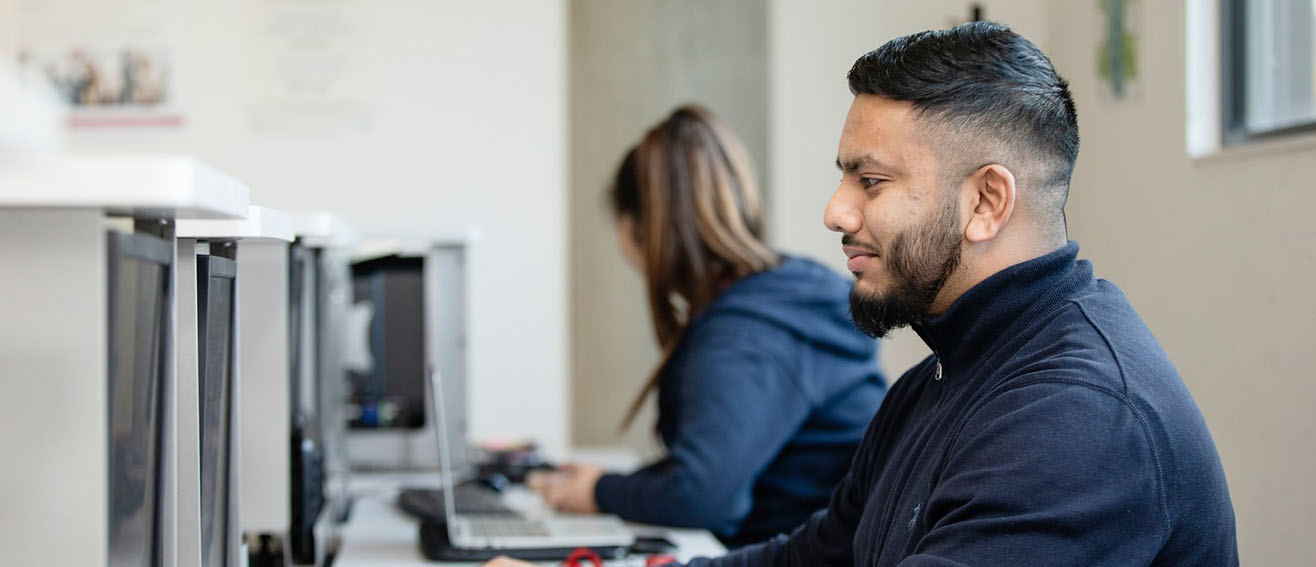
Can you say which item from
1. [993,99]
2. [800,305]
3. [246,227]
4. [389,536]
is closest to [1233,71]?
[800,305]

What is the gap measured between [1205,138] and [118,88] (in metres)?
2.72

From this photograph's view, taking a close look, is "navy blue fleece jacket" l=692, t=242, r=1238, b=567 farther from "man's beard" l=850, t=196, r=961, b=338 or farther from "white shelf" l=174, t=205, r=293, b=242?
"white shelf" l=174, t=205, r=293, b=242

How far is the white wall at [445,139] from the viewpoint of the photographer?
333 centimetres

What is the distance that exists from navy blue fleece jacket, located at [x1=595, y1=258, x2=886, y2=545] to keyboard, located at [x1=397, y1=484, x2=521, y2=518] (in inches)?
6.9

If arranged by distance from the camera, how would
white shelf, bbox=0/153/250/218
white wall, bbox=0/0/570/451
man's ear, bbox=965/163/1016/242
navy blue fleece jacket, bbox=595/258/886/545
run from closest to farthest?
white shelf, bbox=0/153/250/218
man's ear, bbox=965/163/1016/242
navy blue fleece jacket, bbox=595/258/886/545
white wall, bbox=0/0/570/451

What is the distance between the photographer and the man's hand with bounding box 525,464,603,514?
1.95 m

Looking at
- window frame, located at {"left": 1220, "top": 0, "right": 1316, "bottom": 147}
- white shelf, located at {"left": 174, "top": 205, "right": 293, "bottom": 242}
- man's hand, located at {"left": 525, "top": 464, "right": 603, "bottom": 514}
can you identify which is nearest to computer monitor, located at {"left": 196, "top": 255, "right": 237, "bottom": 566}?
white shelf, located at {"left": 174, "top": 205, "right": 293, "bottom": 242}

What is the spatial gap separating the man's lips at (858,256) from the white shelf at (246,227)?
0.52 m

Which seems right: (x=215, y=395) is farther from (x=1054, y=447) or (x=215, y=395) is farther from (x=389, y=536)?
(x=389, y=536)

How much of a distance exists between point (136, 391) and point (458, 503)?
1264 millimetres

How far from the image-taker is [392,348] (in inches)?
94.0

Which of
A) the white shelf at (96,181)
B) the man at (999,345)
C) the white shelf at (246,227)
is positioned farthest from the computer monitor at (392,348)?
the white shelf at (96,181)

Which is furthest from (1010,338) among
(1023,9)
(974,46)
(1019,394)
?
(1023,9)

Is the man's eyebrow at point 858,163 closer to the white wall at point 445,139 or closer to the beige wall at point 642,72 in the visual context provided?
the white wall at point 445,139
